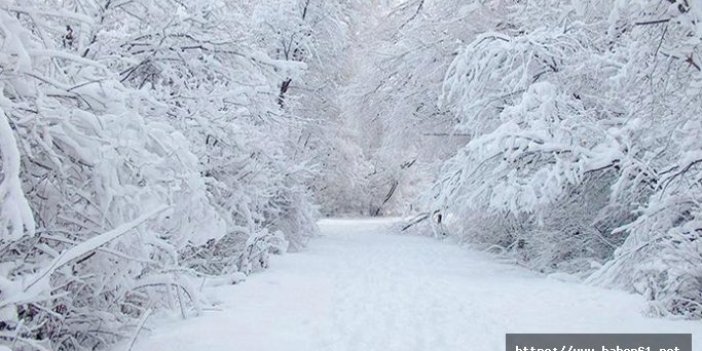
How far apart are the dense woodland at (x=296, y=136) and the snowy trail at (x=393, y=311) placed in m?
0.42

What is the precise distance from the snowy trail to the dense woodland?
16.6 inches

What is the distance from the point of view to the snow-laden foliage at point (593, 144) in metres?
6.26

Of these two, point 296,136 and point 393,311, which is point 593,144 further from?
point 296,136

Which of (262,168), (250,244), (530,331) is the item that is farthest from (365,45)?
(530,331)

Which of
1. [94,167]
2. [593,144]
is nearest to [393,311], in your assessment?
[94,167]

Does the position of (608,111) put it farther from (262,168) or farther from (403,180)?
(403,180)

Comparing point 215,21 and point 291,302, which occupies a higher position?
point 215,21

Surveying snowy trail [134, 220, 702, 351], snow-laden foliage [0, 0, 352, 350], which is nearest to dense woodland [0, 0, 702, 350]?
snow-laden foliage [0, 0, 352, 350]

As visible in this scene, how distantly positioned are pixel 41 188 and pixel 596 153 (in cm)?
748

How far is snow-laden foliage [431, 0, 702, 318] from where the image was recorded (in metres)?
6.26

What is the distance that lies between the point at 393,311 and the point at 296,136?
34.3 feet

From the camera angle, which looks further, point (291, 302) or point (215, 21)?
point (215, 21)

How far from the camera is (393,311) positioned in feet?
23.3

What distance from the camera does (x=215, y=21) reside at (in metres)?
8.07
